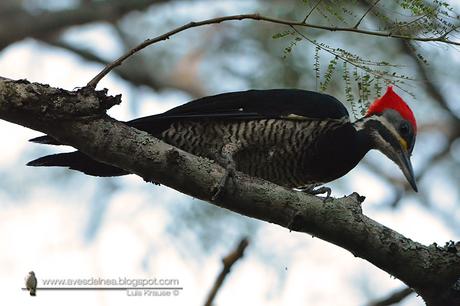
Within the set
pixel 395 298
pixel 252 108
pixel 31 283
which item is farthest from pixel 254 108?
pixel 31 283

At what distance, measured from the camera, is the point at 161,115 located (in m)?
4.21

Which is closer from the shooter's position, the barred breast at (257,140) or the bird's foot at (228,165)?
the bird's foot at (228,165)

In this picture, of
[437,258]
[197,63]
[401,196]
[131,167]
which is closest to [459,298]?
[437,258]

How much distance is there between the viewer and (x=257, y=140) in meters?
4.26

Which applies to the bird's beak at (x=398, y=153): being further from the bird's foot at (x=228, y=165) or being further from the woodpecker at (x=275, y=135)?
the bird's foot at (x=228, y=165)

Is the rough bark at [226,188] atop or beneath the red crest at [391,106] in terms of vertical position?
beneath

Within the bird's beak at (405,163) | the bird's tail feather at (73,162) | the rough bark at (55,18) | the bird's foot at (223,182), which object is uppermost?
the rough bark at (55,18)

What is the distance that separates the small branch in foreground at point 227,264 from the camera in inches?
124

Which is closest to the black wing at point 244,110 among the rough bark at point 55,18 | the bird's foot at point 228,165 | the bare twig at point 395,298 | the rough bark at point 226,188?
the bird's foot at point 228,165

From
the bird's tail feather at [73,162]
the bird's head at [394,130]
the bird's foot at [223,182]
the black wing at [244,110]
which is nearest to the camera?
the bird's foot at [223,182]

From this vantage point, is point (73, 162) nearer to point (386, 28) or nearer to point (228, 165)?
point (228, 165)

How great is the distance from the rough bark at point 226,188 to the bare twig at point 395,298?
6cm

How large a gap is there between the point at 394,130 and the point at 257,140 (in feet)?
2.56

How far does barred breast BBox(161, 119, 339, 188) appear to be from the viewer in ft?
13.9
